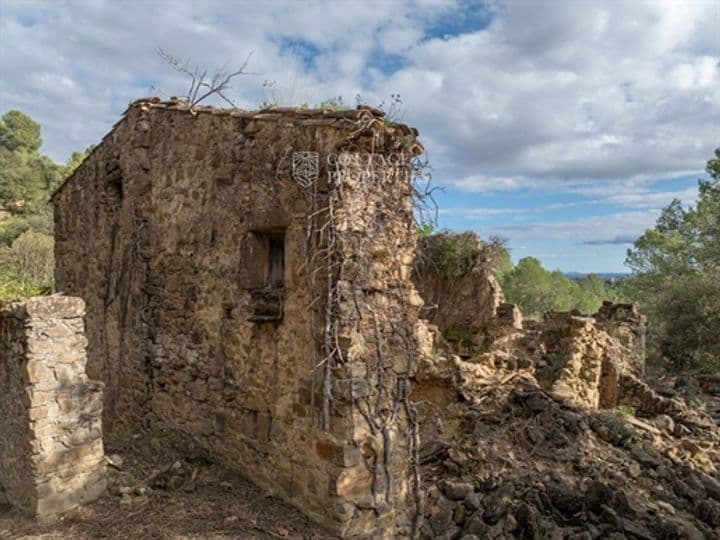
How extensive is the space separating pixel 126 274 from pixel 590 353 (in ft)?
34.8

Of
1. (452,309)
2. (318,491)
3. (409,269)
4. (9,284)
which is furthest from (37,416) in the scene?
(452,309)

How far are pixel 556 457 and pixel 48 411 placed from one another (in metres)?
6.49

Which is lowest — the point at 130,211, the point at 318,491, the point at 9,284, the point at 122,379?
the point at 318,491

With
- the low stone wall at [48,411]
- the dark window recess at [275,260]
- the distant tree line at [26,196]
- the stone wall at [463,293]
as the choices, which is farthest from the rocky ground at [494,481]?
the distant tree line at [26,196]

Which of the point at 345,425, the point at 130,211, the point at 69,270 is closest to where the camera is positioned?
the point at 345,425

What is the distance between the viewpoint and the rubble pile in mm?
5551

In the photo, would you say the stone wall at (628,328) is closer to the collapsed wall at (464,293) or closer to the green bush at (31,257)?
the collapsed wall at (464,293)

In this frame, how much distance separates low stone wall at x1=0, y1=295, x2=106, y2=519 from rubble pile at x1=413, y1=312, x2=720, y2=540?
3.57 metres

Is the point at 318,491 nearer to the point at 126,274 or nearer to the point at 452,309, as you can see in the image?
the point at 126,274

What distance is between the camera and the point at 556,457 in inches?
287

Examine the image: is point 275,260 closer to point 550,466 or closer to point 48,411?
point 48,411

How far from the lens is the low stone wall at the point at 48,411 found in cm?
466

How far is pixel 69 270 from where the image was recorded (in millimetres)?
8695

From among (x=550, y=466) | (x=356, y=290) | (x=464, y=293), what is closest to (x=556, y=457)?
(x=550, y=466)
